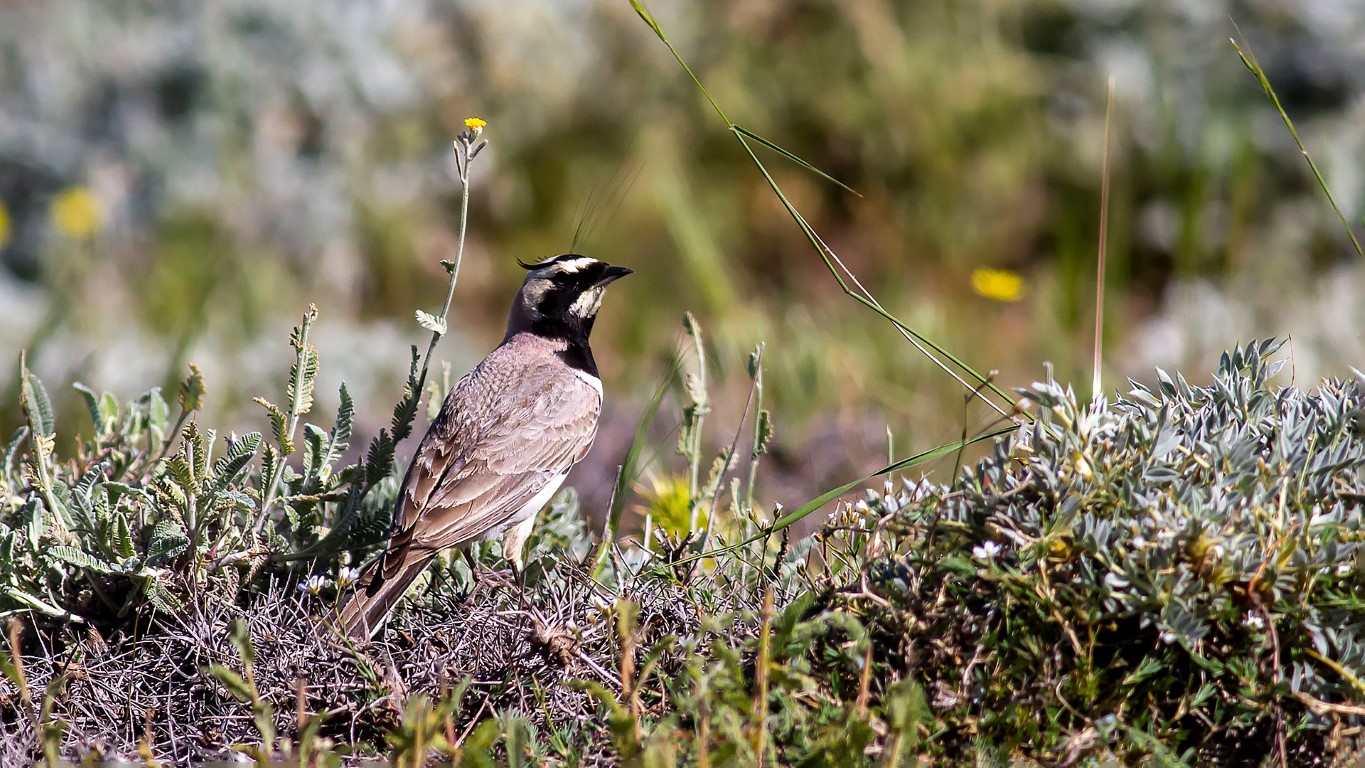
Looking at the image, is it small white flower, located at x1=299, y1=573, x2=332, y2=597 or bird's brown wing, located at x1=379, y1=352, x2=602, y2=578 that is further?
bird's brown wing, located at x1=379, y1=352, x2=602, y2=578

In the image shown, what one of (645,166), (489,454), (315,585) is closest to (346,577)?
Answer: (315,585)

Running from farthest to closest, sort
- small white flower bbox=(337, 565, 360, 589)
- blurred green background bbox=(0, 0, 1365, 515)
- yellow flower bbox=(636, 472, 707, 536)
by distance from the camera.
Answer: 1. blurred green background bbox=(0, 0, 1365, 515)
2. yellow flower bbox=(636, 472, 707, 536)
3. small white flower bbox=(337, 565, 360, 589)

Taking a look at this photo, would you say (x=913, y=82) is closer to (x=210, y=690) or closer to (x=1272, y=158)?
(x=1272, y=158)

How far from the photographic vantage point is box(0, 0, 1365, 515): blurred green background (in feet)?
23.3

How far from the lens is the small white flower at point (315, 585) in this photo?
2936 millimetres

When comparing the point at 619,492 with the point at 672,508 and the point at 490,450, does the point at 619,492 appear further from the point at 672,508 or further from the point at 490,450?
the point at 490,450

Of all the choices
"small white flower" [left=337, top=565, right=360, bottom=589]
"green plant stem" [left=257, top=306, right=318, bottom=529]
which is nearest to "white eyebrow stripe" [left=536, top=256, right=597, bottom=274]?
"green plant stem" [left=257, top=306, right=318, bottom=529]

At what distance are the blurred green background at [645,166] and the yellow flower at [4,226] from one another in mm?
64

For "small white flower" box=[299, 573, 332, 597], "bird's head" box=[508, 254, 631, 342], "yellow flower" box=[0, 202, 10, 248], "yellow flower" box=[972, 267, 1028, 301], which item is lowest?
"small white flower" box=[299, 573, 332, 597]

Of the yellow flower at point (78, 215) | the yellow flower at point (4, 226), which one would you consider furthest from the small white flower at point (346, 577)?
the yellow flower at point (4, 226)

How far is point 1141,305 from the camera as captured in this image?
753cm

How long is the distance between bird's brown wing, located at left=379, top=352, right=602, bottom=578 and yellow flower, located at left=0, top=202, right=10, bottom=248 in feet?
15.6

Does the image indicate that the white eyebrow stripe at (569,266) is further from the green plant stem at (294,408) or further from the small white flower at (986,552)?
the small white flower at (986,552)

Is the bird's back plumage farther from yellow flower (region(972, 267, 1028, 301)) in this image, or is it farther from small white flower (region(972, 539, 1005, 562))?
yellow flower (region(972, 267, 1028, 301))
